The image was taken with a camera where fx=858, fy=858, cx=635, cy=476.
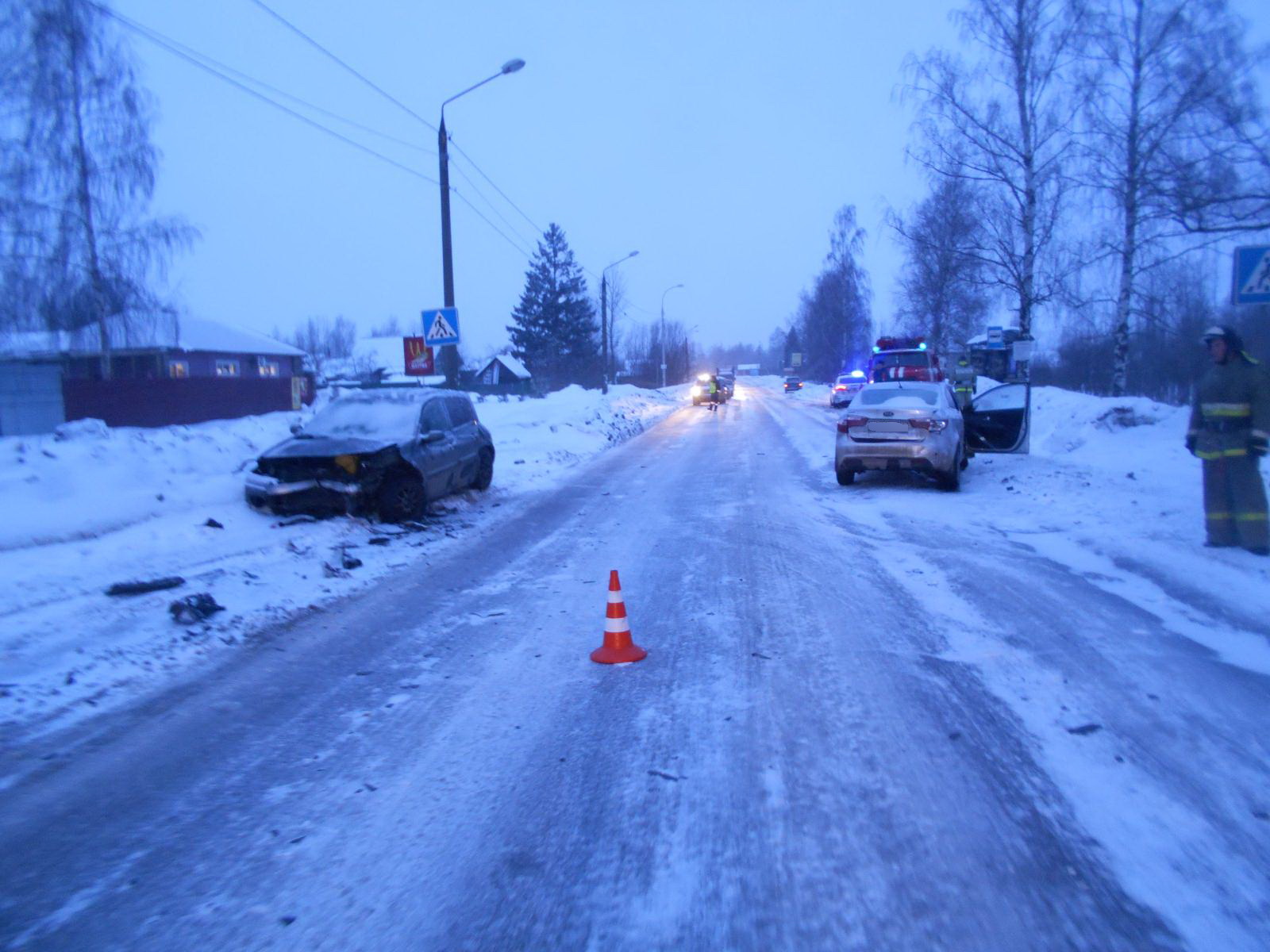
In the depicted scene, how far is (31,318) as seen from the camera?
90.3 ft

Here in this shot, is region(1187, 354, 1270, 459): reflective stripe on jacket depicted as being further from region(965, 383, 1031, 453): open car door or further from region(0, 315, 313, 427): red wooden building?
region(0, 315, 313, 427): red wooden building

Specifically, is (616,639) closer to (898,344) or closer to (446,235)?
(446,235)

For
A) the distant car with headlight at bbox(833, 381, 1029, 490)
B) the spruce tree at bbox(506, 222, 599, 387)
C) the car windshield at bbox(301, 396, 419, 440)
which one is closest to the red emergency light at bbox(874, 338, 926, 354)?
the distant car with headlight at bbox(833, 381, 1029, 490)

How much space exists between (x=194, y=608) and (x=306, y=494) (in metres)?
3.61

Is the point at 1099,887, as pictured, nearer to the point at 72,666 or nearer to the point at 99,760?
the point at 99,760

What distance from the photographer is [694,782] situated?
3988 mm

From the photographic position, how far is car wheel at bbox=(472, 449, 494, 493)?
45.6 ft

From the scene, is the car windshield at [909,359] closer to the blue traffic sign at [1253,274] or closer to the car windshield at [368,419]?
the blue traffic sign at [1253,274]

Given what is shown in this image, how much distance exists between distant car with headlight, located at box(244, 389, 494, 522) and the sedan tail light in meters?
6.72

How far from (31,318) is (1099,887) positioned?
3287 centimetres

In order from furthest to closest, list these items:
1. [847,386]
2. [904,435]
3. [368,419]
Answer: [847,386], [904,435], [368,419]

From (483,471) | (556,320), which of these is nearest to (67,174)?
(483,471)

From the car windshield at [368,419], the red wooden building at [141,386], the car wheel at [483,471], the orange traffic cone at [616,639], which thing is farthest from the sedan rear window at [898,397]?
the red wooden building at [141,386]

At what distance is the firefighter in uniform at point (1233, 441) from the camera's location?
7.82 metres
